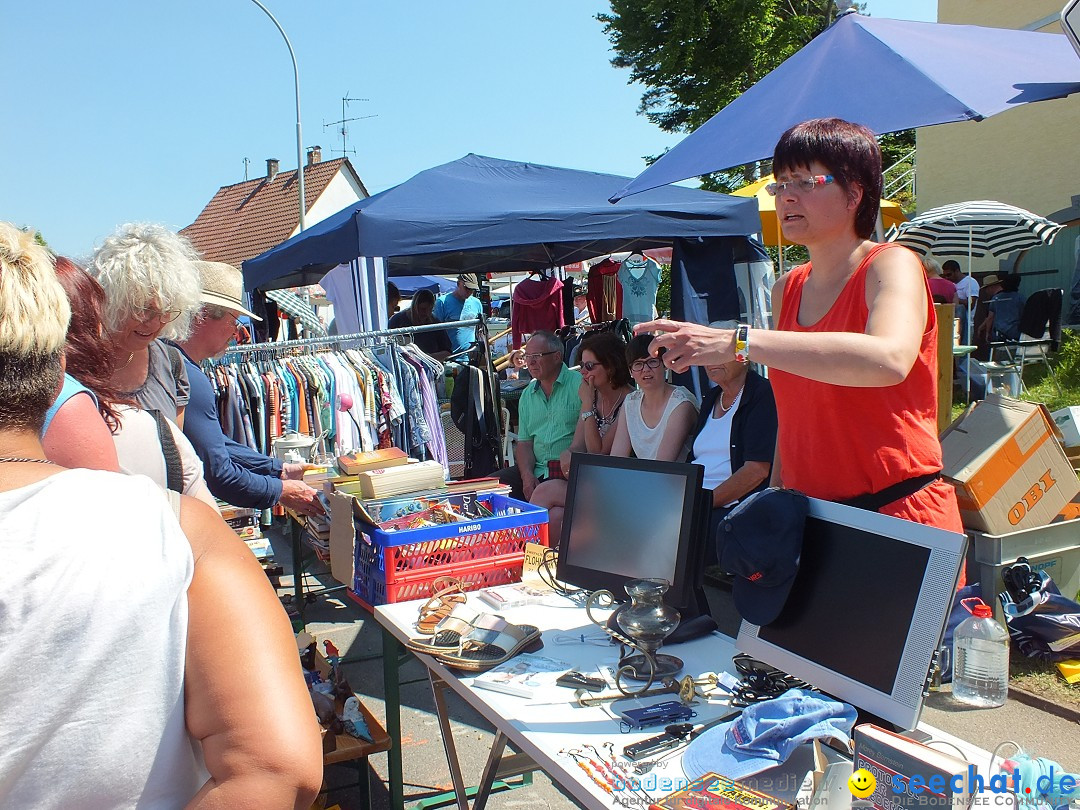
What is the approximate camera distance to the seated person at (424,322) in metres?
8.56

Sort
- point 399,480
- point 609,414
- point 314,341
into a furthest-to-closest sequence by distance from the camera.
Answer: point 314,341 < point 609,414 < point 399,480

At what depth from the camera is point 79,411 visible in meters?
1.46

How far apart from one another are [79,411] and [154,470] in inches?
24.9

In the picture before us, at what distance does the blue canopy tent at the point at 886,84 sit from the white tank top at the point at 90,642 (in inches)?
126

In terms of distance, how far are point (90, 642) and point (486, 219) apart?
15.7 feet

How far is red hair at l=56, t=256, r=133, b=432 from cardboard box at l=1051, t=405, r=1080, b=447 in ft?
13.9

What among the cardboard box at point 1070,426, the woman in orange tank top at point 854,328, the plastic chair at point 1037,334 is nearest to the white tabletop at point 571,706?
the woman in orange tank top at point 854,328

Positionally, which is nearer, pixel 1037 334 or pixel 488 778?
pixel 488 778

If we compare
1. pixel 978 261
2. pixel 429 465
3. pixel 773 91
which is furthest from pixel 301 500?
pixel 978 261

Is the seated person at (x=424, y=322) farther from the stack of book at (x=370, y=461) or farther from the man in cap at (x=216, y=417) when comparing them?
the man in cap at (x=216, y=417)

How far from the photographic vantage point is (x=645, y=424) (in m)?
4.41

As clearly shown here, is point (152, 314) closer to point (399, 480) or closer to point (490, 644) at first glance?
point (399, 480)

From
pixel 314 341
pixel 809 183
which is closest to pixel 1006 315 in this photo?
pixel 314 341

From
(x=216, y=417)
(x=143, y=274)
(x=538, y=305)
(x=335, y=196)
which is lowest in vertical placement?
(x=216, y=417)
